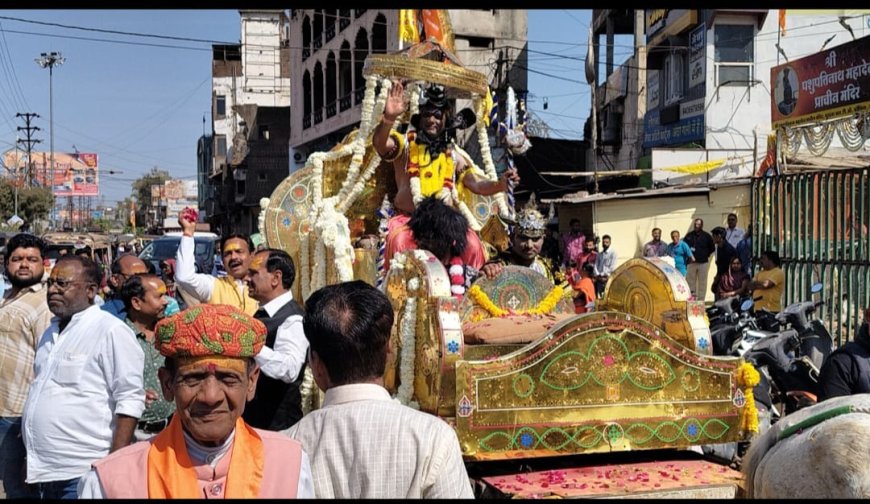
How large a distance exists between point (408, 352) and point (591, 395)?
3.45 feet

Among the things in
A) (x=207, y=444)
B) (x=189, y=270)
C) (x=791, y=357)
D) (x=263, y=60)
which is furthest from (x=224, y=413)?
(x=263, y=60)

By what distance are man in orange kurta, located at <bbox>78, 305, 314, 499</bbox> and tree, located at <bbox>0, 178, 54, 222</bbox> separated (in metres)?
49.0

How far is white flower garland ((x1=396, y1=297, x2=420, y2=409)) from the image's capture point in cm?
473

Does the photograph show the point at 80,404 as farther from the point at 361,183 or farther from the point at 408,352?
the point at 361,183

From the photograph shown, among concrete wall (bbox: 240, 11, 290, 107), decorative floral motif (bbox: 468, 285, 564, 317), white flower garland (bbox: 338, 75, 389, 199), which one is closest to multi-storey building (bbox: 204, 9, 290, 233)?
concrete wall (bbox: 240, 11, 290, 107)

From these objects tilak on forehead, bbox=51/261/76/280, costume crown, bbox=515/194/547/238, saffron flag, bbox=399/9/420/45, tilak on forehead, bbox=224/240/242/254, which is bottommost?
Answer: tilak on forehead, bbox=51/261/76/280

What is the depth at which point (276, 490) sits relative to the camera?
2.10m

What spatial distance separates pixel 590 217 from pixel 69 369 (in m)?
15.5

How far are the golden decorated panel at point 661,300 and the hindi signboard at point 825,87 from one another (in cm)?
730

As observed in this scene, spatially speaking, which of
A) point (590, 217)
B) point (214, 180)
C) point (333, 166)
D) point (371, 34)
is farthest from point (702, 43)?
point (214, 180)

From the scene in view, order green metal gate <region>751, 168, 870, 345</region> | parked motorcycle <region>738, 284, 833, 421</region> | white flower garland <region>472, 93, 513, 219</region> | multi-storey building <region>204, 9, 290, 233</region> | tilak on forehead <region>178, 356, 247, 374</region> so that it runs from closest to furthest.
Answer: tilak on forehead <region>178, 356, 247, 374</region> < parked motorcycle <region>738, 284, 833, 421</region> < white flower garland <region>472, 93, 513, 219</region> < green metal gate <region>751, 168, 870, 345</region> < multi-storey building <region>204, 9, 290, 233</region>

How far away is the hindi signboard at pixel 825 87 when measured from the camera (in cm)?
1158

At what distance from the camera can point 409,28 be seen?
809 cm

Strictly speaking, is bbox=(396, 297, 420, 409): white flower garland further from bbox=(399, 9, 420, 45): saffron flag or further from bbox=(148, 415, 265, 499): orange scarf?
bbox=(399, 9, 420, 45): saffron flag
